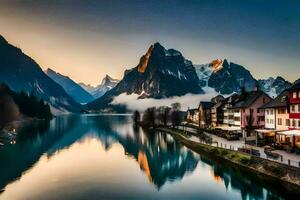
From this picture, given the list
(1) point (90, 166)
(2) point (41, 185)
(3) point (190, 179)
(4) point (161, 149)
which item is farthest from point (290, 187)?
(4) point (161, 149)

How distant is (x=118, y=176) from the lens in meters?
65.3

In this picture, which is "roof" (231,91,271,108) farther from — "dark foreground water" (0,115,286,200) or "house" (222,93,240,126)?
"dark foreground water" (0,115,286,200)

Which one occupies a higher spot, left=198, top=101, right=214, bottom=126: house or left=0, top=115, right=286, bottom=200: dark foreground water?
left=198, top=101, right=214, bottom=126: house

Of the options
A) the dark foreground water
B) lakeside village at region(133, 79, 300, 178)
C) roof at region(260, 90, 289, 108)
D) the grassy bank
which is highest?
roof at region(260, 90, 289, 108)

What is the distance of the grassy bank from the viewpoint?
4906 cm

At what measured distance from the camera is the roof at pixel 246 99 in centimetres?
11069

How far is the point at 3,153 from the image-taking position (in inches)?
3433

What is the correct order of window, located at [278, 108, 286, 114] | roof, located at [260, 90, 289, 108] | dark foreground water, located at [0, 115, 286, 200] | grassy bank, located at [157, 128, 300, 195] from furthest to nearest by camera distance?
window, located at [278, 108, 286, 114] → roof, located at [260, 90, 289, 108] → dark foreground water, located at [0, 115, 286, 200] → grassy bank, located at [157, 128, 300, 195]

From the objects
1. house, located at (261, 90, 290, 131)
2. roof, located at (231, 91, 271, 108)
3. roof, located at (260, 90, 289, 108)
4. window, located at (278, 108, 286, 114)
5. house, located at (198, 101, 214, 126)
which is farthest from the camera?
house, located at (198, 101, 214, 126)

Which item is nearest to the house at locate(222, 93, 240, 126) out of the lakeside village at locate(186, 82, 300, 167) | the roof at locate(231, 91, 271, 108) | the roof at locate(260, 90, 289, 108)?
the lakeside village at locate(186, 82, 300, 167)

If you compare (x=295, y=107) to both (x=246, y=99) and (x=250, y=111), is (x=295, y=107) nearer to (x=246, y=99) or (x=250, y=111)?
(x=250, y=111)

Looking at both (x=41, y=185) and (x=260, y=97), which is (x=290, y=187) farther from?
(x=260, y=97)

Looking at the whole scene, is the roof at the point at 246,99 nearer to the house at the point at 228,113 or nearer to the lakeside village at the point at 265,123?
the lakeside village at the point at 265,123

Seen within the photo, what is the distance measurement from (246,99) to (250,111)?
8976 millimetres
